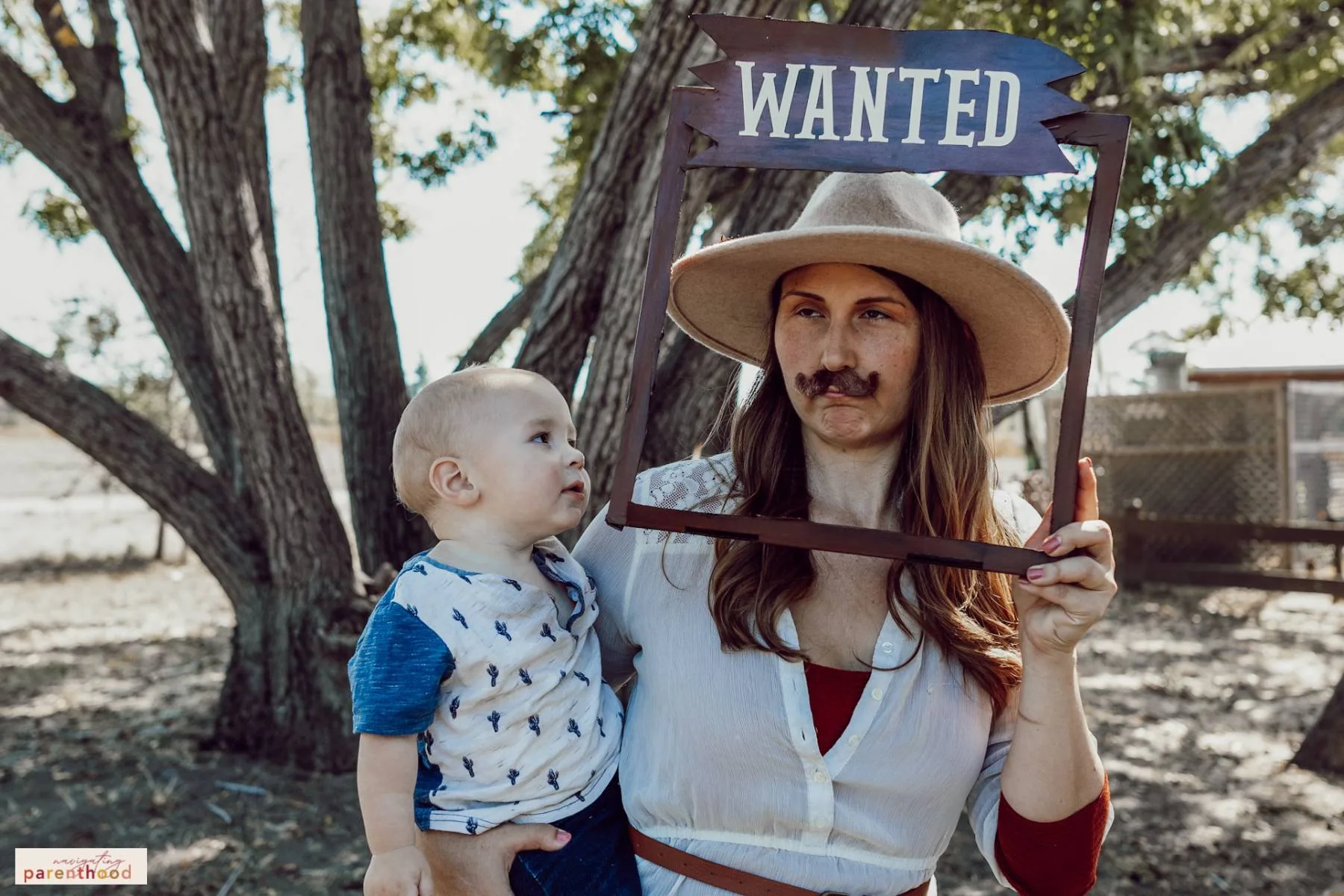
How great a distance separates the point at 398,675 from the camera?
1697 millimetres

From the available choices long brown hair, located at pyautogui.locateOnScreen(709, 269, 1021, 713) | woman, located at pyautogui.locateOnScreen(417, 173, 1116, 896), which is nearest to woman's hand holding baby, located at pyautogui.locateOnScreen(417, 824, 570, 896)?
woman, located at pyautogui.locateOnScreen(417, 173, 1116, 896)

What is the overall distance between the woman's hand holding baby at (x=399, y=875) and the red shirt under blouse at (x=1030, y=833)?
614mm

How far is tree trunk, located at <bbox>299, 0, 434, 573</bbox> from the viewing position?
512cm

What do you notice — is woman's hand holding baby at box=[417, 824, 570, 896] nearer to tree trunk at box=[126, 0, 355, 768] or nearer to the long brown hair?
the long brown hair

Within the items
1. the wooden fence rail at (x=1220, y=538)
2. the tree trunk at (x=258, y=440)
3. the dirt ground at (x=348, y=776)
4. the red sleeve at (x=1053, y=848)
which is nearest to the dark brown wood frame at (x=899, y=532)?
the red sleeve at (x=1053, y=848)

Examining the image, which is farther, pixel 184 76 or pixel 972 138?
pixel 184 76

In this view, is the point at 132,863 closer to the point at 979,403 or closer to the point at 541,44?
the point at 979,403

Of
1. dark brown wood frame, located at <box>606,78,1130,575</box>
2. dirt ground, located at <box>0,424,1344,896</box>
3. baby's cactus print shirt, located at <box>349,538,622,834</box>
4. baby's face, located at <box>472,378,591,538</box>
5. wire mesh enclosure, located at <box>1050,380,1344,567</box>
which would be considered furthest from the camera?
wire mesh enclosure, located at <box>1050,380,1344,567</box>

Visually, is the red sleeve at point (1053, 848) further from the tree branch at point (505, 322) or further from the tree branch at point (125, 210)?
the tree branch at point (505, 322)

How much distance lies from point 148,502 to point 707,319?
3963 mm

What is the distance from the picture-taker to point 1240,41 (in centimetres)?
521

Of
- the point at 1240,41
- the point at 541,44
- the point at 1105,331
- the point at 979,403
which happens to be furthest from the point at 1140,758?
the point at 541,44

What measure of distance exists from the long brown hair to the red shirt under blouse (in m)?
0.08

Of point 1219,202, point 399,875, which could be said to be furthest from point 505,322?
point 399,875
